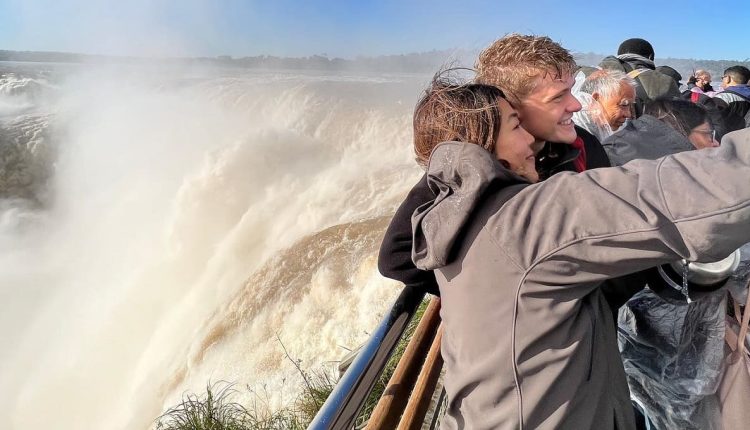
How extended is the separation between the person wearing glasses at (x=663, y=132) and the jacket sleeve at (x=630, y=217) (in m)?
0.67

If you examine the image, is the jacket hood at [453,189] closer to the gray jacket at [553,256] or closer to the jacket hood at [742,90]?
the gray jacket at [553,256]

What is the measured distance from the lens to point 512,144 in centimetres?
120

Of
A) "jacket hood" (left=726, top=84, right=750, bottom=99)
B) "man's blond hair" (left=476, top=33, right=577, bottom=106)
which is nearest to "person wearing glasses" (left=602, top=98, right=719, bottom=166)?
"man's blond hair" (left=476, top=33, right=577, bottom=106)

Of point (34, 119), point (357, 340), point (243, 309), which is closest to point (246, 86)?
point (34, 119)

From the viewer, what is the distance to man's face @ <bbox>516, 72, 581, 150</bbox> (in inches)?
59.9

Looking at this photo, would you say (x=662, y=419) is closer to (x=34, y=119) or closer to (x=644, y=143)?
(x=644, y=143)

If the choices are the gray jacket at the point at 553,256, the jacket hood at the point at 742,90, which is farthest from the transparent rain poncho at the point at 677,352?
the jacket hood at the point at 742,90

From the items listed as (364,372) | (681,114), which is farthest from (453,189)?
(681,114)

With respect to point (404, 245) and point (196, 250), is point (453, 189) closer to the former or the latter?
point (404, 245)

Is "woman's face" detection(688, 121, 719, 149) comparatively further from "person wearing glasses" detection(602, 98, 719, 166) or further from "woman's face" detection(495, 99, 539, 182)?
"woman's face" detection(495, 99, 539, 182)

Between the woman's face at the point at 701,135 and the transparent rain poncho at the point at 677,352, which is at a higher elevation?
the woman's face at the point at 701,135

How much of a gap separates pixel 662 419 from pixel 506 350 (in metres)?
0.71

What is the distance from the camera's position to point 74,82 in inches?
1075

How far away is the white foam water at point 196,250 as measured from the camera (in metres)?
5.54
